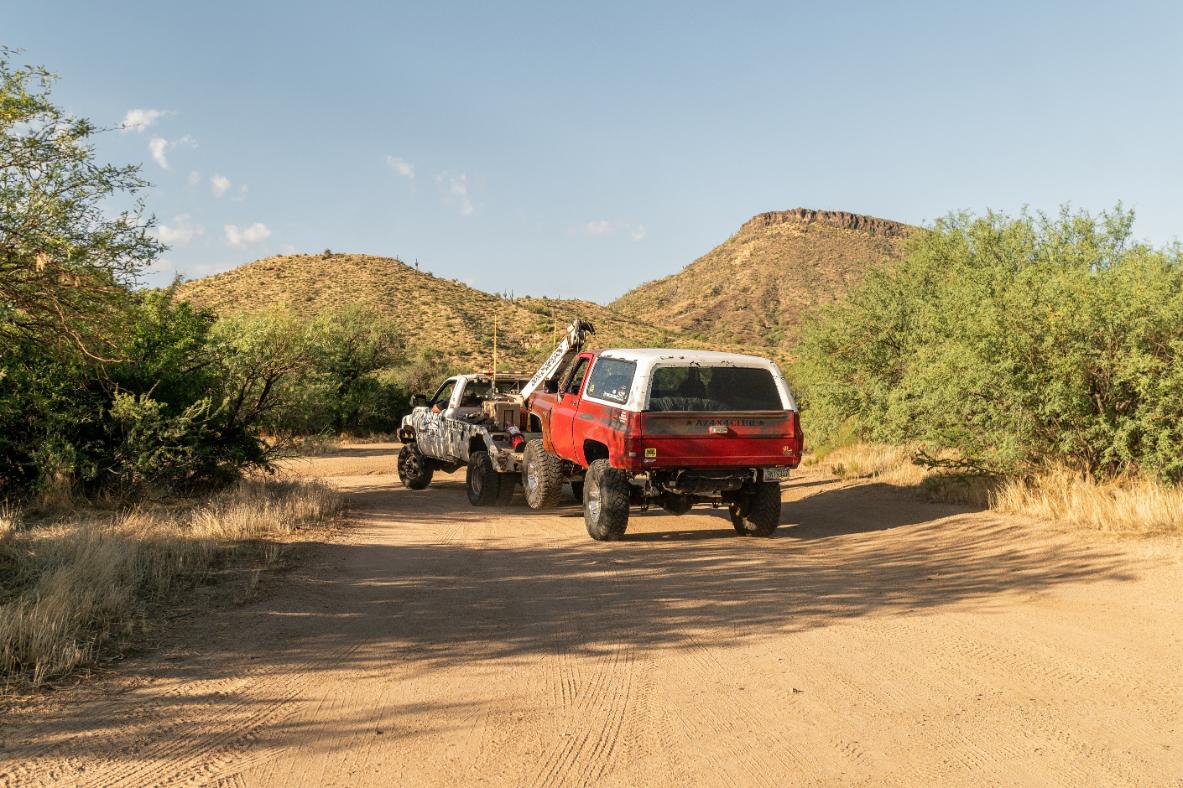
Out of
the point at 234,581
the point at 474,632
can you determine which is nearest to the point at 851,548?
the point at 474,632

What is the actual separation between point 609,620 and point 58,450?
27.1 feet

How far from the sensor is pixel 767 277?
7769 cm

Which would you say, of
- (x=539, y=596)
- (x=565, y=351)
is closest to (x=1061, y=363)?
(x=565, y=351)

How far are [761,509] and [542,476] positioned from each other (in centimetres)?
342

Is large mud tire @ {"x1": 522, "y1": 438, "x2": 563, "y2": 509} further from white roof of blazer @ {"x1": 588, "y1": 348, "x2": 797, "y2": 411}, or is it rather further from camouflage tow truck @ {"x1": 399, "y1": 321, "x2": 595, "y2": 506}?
white roof of blazer @ {"x1": 588, "y1": 348, "x2": 797, "y2": 411}

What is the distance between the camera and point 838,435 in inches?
876

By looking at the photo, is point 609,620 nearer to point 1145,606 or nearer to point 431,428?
point 1145,606

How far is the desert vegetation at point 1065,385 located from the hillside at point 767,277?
149 feet

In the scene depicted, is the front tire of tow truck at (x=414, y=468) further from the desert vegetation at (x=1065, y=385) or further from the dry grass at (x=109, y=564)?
the desert vegetation at (x=1065, y=385)

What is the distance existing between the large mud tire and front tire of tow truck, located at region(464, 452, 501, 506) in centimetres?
84

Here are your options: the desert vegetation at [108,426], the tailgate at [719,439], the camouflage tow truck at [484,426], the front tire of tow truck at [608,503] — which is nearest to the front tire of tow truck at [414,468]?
the camouflage tow truck at [484,426]

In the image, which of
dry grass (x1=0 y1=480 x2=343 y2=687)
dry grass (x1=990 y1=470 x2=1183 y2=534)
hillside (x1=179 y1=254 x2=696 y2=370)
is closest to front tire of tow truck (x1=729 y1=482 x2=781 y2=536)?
→ dry grass (x1=990 y1=470 x2=1183 y2=534)

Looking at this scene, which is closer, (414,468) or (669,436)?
(669,436)

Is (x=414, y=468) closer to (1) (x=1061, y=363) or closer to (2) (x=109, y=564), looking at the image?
(2) (x=109, y=564)
